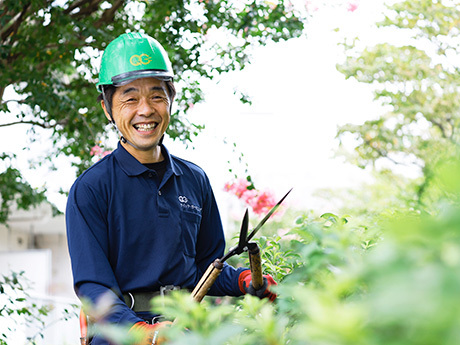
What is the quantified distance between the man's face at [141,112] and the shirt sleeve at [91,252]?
1.08 feet

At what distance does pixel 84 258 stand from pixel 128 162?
52cm

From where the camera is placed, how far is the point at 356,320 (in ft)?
1.65

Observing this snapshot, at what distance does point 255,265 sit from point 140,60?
1037 millimetres

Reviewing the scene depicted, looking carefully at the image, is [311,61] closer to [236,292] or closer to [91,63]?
[91,63]

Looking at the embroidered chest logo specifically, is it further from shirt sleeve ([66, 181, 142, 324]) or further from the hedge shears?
the hedge shears

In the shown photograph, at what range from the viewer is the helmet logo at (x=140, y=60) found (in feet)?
8.07


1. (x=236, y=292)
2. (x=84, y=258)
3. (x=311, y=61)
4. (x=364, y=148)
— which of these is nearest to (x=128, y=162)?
(x=84, y=258)

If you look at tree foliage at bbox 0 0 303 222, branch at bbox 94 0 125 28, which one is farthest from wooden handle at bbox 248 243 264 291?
branch at bbox 94 0 125 28

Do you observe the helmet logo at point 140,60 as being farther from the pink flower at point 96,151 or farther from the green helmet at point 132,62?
the pink flower at point 96,151

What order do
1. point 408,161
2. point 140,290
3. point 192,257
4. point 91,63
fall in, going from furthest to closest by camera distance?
point 408,161 < point 91,63 < point 192,257 < point 140,290

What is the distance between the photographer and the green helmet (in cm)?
245

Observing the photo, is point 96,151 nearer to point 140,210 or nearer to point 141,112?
point 141,112

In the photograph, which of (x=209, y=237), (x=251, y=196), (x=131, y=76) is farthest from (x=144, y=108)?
(x=251, y=196)

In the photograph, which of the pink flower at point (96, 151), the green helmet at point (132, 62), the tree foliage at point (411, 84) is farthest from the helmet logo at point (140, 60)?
the tree foliage at point (411, 84)
